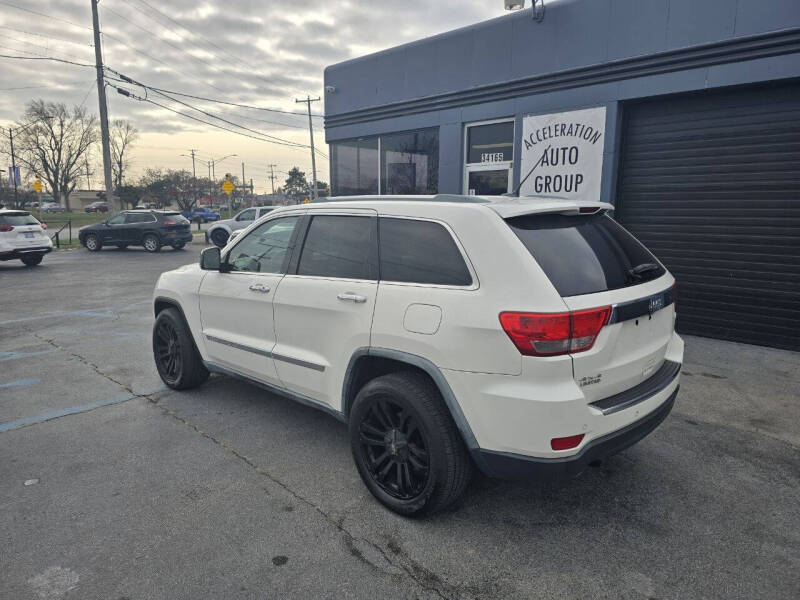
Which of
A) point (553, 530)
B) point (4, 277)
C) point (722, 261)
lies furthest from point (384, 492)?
point (4, 277)

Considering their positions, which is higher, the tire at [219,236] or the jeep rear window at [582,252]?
the jeep rear window at [582,252]

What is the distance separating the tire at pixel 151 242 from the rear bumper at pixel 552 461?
2022 centimetres

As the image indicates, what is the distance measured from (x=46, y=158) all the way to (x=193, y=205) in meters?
18.5

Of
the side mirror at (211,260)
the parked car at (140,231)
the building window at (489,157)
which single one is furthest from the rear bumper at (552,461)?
the parked car at (140,231)

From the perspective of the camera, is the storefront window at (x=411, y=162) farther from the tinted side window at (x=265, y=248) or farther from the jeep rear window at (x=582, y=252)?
the jeep rear window at (x=582, y=252)

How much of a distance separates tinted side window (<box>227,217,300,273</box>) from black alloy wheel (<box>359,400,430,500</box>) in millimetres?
1385

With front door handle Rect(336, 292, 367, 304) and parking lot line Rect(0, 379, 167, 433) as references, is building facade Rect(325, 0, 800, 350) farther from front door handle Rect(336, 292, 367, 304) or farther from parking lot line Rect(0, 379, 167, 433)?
parking lot line Rect(0, 379, 167, 433)

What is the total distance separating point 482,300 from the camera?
2.58m

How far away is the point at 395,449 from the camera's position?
2955 mm

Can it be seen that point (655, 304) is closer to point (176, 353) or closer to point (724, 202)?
point (176, 353)

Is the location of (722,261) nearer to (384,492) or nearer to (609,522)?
(609,522)

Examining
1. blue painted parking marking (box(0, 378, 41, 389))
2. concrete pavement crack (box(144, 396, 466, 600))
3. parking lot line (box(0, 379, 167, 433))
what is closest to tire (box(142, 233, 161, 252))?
blue painted parking marking (box(0, 378, 41, 389))

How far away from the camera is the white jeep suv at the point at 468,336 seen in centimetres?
247

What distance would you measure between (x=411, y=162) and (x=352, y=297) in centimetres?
787
